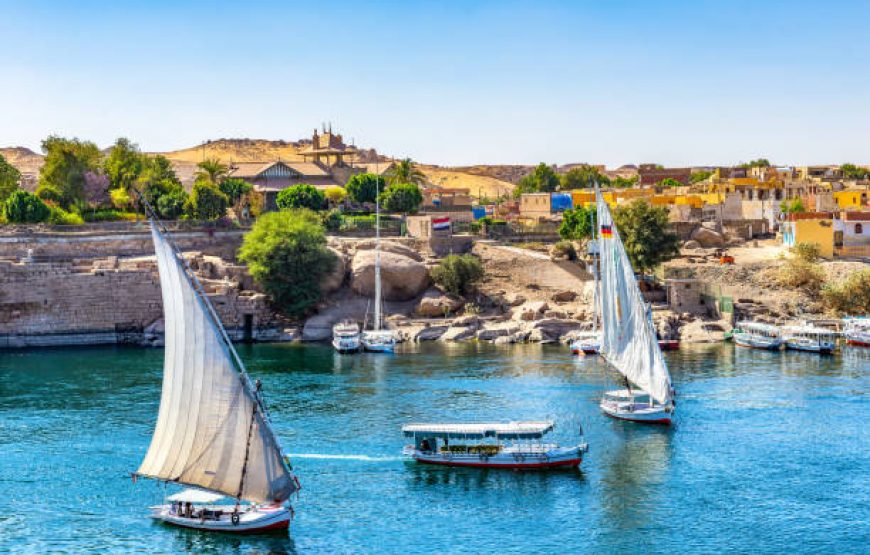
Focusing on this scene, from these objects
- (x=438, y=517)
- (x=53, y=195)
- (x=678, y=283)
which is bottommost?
(x=438, y=517)

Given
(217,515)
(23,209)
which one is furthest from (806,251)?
(23,209)

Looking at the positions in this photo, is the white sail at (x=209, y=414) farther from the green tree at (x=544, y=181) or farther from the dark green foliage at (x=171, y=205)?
the green tree at (x=544, y=181)

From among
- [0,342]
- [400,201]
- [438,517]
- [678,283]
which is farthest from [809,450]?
[400,201]

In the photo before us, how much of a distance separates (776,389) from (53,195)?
46113 millimetres

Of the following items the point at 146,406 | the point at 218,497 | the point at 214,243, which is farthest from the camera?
the point at 214,243

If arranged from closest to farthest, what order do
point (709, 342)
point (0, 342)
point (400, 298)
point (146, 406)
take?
point (146, 406) → point (709, 342) → point (0, 342) → point (400, 298)

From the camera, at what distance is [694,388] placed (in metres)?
42.2

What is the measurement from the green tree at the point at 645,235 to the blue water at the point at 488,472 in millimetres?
10917

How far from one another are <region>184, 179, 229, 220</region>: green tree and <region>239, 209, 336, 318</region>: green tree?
9605mm

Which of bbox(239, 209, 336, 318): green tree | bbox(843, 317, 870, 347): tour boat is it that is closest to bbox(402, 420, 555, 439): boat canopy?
bbox(843, 317, 870, 347): tour boat

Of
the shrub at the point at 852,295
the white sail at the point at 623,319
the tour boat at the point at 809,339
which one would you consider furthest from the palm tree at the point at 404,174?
the white sail at the point at 623,319

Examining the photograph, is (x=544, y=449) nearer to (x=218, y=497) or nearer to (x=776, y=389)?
(x=218, y=497)

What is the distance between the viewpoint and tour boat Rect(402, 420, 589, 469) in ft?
106

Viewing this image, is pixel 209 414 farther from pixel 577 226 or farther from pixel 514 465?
pixel 577 226
